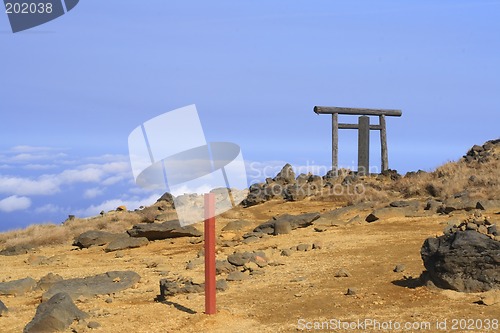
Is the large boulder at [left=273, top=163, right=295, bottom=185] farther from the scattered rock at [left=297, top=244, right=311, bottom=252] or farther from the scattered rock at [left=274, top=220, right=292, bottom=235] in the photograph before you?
the scattered rock at [left=297, top=244, right=311, bottom=252]

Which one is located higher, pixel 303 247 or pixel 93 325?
pixel 93 325

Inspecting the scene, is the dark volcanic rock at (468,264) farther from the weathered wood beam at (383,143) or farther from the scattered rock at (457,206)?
the weathered wood beam at (383,143)

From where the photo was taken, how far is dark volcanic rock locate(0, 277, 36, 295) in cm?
1095

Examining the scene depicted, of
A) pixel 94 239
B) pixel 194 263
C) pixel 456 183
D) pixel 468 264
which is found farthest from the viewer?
pixel 456 183

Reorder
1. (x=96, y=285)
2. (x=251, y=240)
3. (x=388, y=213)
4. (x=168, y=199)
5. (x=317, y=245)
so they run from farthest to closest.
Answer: (x=168, y=199) < (x=388, y=213) < (x=251, y=240) < (x=317, y=245) < (x=96, y=285)

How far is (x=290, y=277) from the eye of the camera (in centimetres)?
996

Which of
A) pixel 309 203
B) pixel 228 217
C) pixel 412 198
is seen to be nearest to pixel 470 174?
pixel 412 198

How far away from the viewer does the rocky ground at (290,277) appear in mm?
7598

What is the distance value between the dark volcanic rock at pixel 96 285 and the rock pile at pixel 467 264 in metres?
5.14

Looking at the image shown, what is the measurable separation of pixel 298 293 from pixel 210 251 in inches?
68.4

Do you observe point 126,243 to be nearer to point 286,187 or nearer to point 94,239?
point 94,239

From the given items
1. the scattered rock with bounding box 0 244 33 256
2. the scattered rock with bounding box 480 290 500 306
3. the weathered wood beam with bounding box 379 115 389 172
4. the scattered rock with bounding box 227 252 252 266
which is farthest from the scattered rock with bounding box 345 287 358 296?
the weathered wood beam with bounding box 379 115 389 172

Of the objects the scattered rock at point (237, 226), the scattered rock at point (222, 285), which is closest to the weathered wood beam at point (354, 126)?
the scattered rock at point (237, 226)

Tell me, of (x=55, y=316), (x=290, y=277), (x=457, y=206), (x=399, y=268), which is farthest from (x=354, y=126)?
(x=55, y=316)
